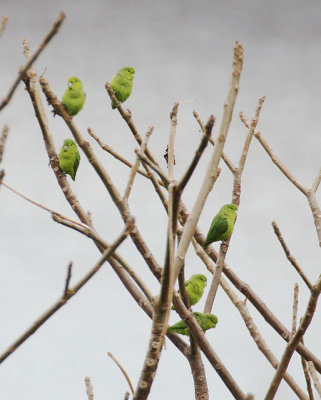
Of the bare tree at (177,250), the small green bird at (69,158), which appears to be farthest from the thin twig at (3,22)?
the small green bird at (69,158)

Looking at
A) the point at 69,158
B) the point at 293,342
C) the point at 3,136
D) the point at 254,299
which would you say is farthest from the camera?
the point at 69,158

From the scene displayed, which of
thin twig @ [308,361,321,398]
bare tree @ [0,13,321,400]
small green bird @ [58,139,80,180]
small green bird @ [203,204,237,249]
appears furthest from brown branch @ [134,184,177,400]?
small green bird @ [58,139,80,180]

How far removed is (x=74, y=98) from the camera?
9.02ft

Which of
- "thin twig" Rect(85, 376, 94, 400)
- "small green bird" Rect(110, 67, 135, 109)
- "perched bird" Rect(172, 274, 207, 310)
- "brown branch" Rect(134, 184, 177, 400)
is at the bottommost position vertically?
"thin twig" Rect(85, 376, 94, 400)

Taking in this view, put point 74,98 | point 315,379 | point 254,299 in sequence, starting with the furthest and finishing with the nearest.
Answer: point 74,98
point 254,299
point 315,379

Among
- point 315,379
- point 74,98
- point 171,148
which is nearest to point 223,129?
point 315,379

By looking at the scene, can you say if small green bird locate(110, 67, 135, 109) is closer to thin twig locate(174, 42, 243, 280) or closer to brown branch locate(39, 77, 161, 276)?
brown branch locate(39, 77, 161, 276)

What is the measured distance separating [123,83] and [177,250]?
234cm

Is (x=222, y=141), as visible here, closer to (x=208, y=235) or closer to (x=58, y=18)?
(x=58, y=18)

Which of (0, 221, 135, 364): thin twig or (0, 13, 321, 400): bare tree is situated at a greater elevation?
(0, 13, 321, 400): bare tree

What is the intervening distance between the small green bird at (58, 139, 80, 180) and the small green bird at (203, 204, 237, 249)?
0.81 meters

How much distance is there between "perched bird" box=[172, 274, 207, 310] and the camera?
10.7ft

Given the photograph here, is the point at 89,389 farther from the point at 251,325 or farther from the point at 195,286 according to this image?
the point at 195,286

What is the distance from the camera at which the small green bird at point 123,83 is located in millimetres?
3456
